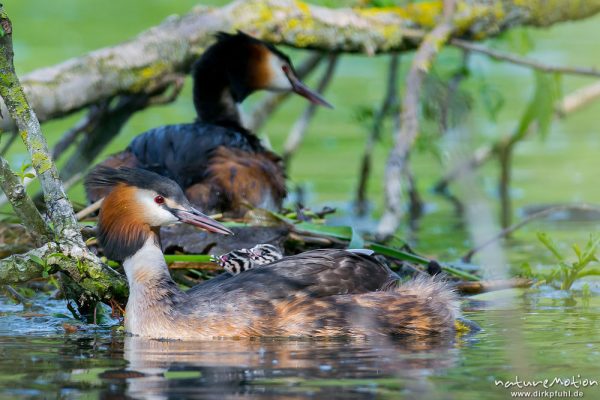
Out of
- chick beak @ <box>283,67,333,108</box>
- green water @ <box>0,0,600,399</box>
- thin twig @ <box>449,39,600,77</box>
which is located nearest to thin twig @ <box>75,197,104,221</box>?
green water @ <box>0,0,600,399</box>

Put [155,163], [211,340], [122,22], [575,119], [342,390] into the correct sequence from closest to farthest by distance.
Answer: [342,390], [211,340], [155,163], [575,119], [122,22]

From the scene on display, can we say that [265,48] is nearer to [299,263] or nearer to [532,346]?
[299,263]

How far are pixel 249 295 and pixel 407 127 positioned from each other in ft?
7.08

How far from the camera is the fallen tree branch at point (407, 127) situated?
7156 millimetres

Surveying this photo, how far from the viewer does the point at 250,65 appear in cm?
877

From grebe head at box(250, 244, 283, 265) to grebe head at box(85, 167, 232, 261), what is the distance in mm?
368

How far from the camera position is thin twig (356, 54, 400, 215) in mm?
10336

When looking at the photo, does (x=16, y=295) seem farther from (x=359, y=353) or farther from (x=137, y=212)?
(x=359, y=353)

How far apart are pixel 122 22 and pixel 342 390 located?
517 inches

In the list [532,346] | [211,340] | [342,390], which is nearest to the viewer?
[342,390]

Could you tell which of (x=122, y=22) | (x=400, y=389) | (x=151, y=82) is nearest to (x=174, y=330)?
(x=400, y=389)

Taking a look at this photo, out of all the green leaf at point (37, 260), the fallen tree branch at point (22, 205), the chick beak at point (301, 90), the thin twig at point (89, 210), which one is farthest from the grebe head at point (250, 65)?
the green leaf at point (37, 260)

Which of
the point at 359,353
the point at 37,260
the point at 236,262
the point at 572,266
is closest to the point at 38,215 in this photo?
the point at 37,260

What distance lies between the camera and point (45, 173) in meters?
5.73
